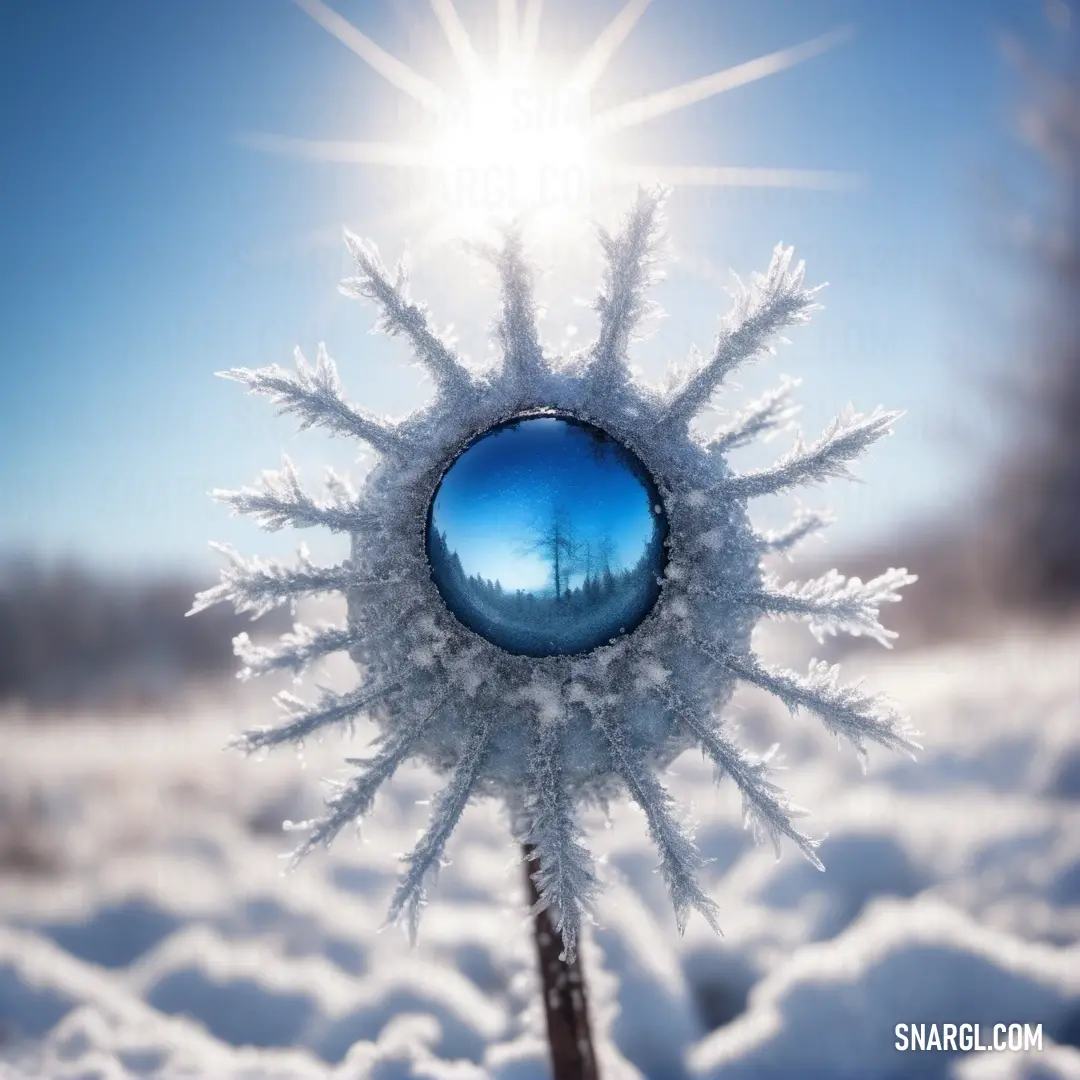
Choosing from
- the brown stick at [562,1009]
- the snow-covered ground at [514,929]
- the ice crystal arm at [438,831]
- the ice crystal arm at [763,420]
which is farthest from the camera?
the snow-covered ground at [514,929]

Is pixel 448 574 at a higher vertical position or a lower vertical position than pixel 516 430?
lower

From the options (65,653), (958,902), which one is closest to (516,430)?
(958,902)

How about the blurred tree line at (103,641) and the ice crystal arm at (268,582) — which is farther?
the blurred tree line at (103,641)

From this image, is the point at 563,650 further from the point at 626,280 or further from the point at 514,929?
the point at 514,929

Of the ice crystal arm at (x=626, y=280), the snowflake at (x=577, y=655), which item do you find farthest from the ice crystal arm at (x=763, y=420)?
the ice crystal arm at (x=626, y=280)

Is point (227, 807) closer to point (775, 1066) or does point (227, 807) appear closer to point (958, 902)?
point (775, 1066)

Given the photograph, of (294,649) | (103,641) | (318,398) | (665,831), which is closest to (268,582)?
(294,649)

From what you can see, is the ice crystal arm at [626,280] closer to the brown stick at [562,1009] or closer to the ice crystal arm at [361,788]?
the ice crystal arm at [361,788]
